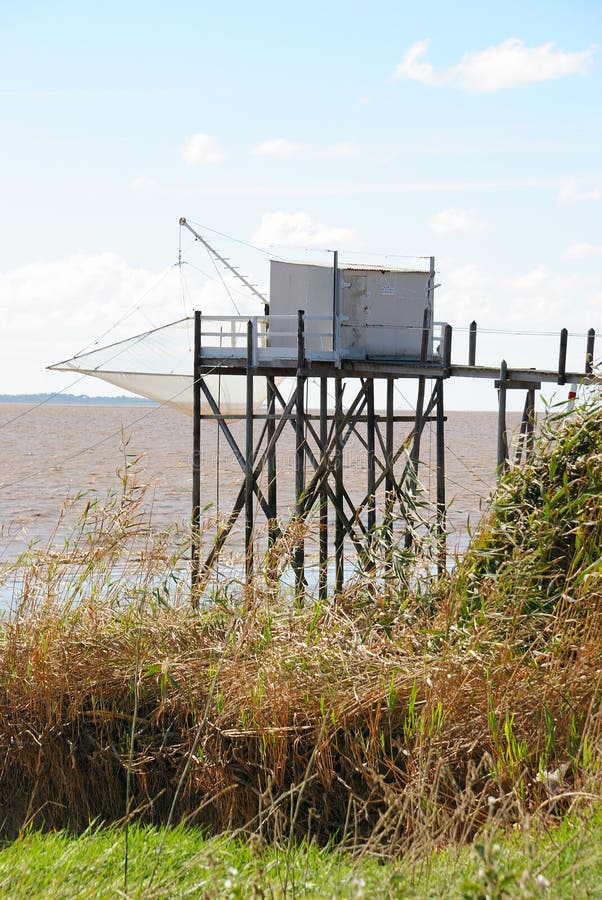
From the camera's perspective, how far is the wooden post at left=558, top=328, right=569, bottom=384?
52.0 feet

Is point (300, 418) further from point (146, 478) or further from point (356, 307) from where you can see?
point (146, 478)

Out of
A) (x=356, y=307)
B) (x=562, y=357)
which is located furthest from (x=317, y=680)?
(x=356, y=307)

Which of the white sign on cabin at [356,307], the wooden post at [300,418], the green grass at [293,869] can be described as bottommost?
the green grass at [293,869]

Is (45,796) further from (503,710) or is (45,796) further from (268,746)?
(503,710)

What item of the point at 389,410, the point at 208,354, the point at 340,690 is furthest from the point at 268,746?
the point at 389,410

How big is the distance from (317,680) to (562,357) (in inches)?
477

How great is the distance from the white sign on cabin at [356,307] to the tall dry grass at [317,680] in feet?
35.0

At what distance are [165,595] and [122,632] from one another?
1.90 feet

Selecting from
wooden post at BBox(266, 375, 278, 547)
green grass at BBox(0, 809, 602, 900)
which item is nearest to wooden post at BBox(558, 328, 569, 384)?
wooden post at BBox(266, 375, 278, 547)

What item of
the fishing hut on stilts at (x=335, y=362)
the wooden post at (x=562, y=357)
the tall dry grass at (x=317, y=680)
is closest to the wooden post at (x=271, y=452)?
the fishing hut on stilts at (x=335, y=362)

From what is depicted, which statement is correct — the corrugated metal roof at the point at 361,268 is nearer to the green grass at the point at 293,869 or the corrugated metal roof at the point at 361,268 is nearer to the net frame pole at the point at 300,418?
the net frame pole at the point at 300,418

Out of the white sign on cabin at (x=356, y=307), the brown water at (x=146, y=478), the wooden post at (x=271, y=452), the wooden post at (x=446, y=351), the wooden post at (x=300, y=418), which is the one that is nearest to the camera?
the wooden post at (x=300, y=418)

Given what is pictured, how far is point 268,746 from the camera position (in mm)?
5430

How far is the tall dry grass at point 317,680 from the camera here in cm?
512
